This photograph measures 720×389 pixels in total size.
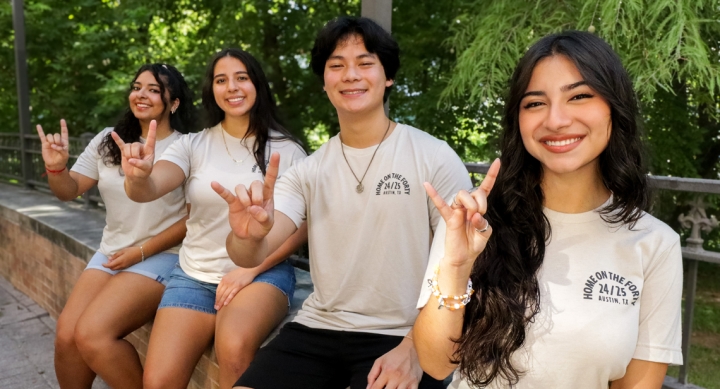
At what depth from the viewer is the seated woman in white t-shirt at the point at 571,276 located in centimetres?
156

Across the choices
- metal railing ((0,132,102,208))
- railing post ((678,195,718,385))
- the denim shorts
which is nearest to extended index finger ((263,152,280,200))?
the denim shorts

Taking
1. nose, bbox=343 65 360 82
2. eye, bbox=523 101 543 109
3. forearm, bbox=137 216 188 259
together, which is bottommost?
forearm, bbox=137 216 188 259

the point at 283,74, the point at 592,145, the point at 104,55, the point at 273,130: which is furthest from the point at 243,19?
the point at 592,145

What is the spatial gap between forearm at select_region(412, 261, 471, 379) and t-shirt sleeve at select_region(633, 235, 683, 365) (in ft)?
1.56

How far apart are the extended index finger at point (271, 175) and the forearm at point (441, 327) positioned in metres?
0.66

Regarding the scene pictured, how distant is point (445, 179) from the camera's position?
217cm

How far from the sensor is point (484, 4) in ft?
15.0

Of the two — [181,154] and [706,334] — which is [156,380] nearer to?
[181,154]

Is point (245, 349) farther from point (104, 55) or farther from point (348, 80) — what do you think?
point (104, 55)

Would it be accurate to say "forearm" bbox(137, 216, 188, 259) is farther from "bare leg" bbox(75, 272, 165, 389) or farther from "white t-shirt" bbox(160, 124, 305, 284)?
"white t-shirt" bbox(160, 124, 305, 284)

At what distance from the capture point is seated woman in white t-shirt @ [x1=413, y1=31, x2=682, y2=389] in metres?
1.56

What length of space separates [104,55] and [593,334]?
11.1 meters

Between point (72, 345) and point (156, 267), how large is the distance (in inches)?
20.6

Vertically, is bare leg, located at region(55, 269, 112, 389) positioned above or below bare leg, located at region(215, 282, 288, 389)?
below
